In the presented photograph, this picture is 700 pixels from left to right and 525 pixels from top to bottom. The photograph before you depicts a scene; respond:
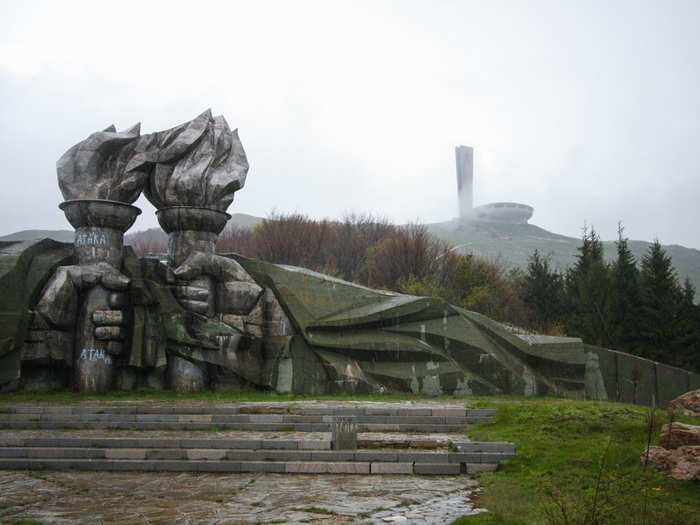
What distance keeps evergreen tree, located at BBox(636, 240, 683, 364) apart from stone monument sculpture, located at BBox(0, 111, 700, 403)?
10189 millimetres

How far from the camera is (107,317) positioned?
1280cm

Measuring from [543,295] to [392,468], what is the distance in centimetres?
A: 2758

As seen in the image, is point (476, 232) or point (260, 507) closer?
point (260, 507)

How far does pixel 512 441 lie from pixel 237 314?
7559 mm

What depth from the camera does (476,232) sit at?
10475cm

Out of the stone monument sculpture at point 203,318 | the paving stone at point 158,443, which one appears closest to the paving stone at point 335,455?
the paving stone at point 158,443

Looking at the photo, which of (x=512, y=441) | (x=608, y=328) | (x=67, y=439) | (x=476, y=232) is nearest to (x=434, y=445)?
(x=512, y=441)

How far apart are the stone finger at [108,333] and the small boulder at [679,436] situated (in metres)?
9.76

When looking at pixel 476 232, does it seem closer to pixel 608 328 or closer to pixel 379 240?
pixel 379 240

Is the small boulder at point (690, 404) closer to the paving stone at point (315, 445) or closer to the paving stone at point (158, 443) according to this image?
the paving stone at point (315, 445)

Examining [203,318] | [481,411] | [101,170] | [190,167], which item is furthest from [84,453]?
[190,167]

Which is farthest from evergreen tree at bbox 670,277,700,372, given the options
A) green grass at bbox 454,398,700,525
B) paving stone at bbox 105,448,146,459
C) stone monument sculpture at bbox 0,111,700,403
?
paving stone at bbox 105,448,146,459

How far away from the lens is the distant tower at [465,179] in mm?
100750

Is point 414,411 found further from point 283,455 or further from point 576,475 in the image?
point 576,475
